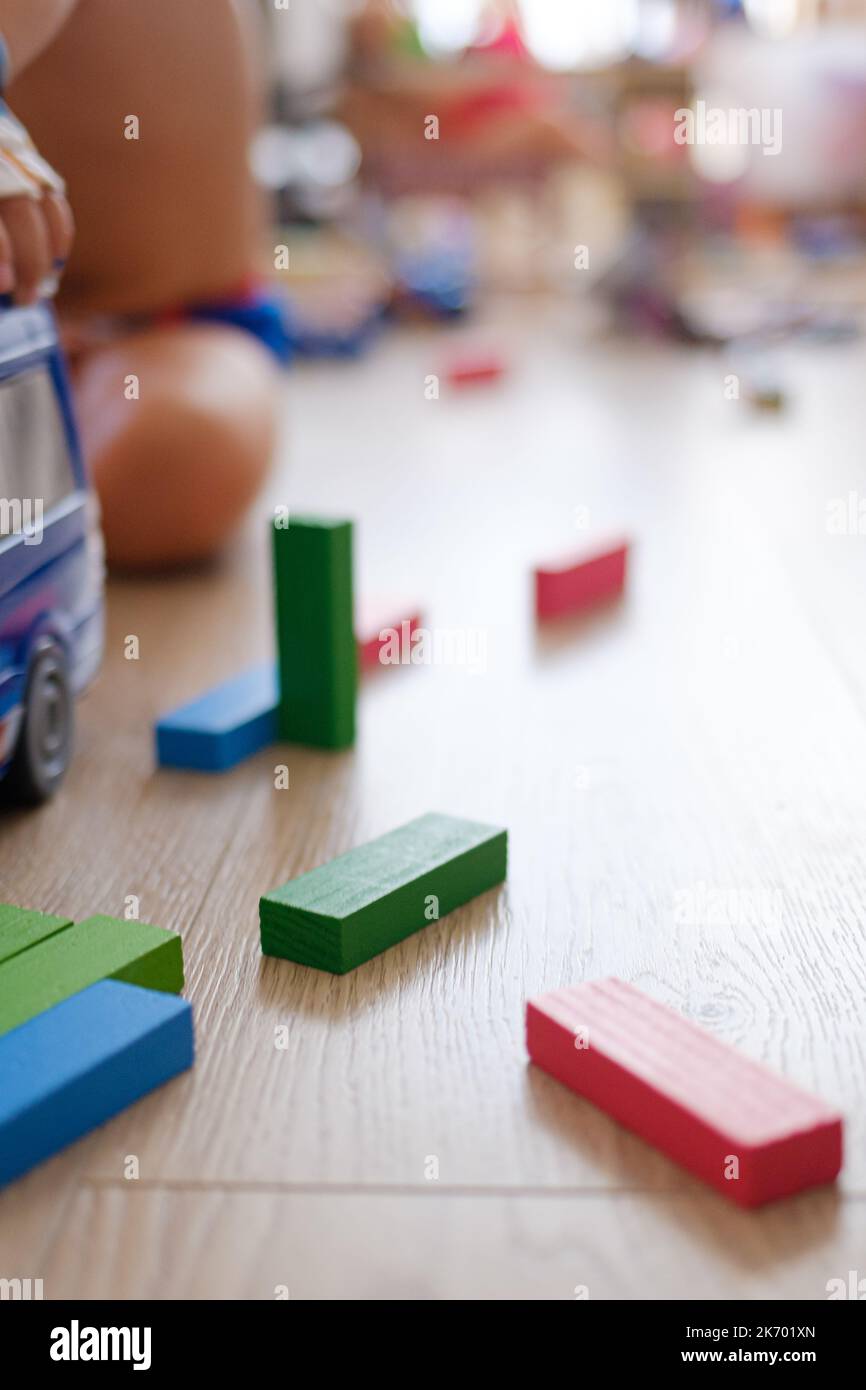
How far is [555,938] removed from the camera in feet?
3.03

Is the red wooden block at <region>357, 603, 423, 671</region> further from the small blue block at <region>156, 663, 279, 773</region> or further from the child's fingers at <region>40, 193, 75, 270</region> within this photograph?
the child's fingers at <region>40, 193, 75, 270</region>

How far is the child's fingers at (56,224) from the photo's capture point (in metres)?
1.10

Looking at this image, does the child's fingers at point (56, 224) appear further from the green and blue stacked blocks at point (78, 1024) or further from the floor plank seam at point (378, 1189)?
the floor plank seam at point (378, 1189)

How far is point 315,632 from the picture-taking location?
1.20 meters

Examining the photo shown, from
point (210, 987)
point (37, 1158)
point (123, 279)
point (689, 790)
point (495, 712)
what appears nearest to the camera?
point (37, 1158)

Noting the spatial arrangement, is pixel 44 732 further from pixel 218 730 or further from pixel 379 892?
pixel 379 892

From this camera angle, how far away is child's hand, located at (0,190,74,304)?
3.43 ft

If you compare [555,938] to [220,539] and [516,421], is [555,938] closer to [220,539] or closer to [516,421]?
[220,539]

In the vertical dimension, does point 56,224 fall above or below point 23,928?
above

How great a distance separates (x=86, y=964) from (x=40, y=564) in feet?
1.29

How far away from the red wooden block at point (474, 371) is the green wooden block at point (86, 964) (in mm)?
2228

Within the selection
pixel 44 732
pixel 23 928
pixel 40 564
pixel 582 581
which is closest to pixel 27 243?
pixel 40 564
